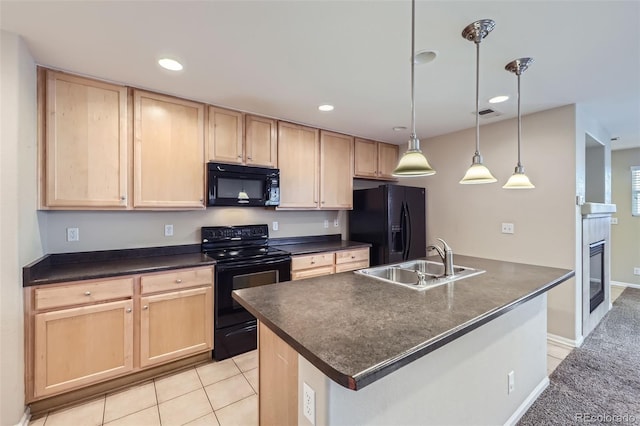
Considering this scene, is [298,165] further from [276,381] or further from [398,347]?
[398,347]

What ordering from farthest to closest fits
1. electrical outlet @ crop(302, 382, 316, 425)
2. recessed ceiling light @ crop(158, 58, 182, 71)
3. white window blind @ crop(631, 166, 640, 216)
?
white window blind @ crop(631, 166, 640, 216), recessed ceiling light @ crop(158, 58, 182, 71), electrical outlet @ crop(302, 382, 316, 425)

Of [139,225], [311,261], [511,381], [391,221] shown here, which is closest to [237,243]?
[311,261]

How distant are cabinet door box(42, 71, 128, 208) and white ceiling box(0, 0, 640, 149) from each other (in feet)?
0.51

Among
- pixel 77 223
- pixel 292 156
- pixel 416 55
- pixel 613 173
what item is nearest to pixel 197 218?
pixel 77 223

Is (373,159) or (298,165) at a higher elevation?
(373,159)

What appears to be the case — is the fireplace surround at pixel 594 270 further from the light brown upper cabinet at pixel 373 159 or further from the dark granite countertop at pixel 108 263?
the dark granite countertop at pixel 108 263

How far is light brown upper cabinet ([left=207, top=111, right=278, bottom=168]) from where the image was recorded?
2.84 meters

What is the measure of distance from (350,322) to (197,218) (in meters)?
2.39

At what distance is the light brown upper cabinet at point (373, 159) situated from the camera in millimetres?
4066

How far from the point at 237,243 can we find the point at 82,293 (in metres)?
1.44

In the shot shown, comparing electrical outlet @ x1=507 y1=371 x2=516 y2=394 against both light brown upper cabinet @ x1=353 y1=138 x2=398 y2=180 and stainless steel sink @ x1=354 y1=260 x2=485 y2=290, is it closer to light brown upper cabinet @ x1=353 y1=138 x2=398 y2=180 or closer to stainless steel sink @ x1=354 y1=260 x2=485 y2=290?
stainless steel sink @ x1=354 y1=260 x2=485 y2=290

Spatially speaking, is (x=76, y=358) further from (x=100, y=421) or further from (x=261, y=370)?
(x=261, y=370)

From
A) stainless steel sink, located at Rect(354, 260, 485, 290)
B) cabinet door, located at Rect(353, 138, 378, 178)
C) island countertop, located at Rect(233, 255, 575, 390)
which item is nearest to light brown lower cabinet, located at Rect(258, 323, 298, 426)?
island countertop, located at Rect(233, 255, 575, 390)

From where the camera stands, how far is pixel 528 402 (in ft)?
6.52
